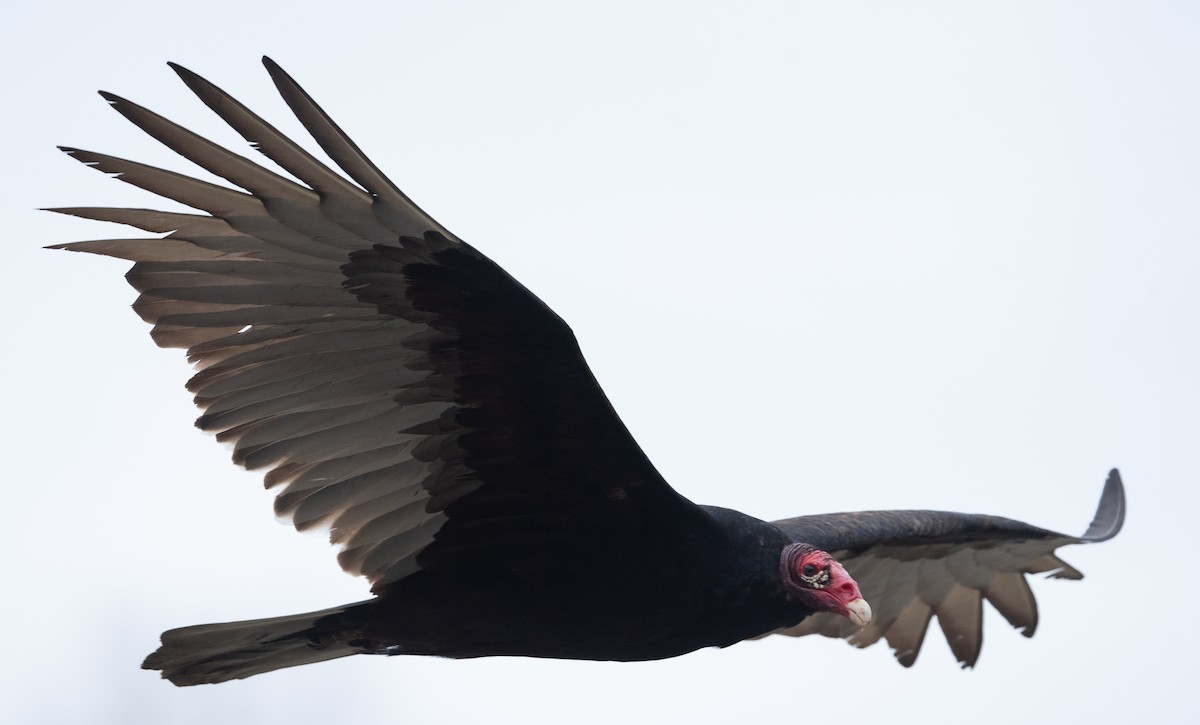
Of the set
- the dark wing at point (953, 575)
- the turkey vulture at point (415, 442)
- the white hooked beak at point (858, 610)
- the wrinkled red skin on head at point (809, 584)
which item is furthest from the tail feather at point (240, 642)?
the dark wing at point (953, 575)

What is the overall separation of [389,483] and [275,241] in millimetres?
936

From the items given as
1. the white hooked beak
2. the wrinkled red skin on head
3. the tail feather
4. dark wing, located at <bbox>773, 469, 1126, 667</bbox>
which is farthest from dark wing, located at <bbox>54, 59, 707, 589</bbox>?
dark wing, located at <bbox>773, 469, 1126, 667</bbox>

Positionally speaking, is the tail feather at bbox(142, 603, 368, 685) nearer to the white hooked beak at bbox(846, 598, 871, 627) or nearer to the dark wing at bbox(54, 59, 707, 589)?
the dark wing at bbox(54, 59, 707, 589)

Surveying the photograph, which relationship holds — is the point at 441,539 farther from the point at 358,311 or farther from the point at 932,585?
the point at 932,585

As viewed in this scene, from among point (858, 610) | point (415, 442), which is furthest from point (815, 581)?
point (415, 442)

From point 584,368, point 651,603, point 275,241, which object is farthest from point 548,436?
point 275,241

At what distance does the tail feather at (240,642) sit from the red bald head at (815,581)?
1475 millimetres

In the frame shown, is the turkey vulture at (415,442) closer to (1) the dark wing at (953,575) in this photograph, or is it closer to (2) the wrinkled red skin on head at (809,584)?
(2) the wrinkled red skin on head at (809,584)

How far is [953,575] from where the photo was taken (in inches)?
295

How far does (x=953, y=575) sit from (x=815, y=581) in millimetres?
2452

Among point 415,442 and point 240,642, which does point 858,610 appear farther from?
point 240,642

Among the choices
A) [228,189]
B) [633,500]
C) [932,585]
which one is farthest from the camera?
[932,585]

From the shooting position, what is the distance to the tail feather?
5152 millimetres

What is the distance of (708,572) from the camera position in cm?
508
